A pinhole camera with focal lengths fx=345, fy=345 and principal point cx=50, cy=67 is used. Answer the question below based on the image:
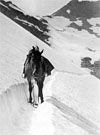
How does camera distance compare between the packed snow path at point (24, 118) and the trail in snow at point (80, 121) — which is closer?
the packed snow path at point (24, 118)

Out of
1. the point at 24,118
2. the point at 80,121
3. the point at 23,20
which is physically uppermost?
the point at 23,20

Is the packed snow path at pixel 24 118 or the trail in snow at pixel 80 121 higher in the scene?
the packed snow path at pixel 24 118

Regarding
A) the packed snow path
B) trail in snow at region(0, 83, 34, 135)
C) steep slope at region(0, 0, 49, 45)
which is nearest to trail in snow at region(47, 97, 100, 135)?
the packed snow path

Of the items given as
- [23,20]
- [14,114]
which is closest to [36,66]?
[14,114]

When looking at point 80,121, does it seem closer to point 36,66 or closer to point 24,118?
point 24,118

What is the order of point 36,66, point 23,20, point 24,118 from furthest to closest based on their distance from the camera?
1. point 23,20
2. point 36,66
3. point 24,118

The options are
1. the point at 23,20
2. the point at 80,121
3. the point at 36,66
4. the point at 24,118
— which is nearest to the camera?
the point at 24,118

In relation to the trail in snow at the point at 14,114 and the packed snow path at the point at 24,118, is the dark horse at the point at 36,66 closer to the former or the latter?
the trail in snow at the point at 14,114

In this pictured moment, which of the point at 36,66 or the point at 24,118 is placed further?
the point at 36,66

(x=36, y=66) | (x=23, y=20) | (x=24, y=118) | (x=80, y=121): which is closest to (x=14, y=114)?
(x=24, y=118)

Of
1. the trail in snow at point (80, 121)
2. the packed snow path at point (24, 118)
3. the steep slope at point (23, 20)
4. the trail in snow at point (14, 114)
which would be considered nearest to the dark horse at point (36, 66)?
the trail in snow at point (14, 114)

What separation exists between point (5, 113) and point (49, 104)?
Result: 2.83 meters

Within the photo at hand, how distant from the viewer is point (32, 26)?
364 feet

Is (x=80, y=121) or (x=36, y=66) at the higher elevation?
(x=36, y=66)
